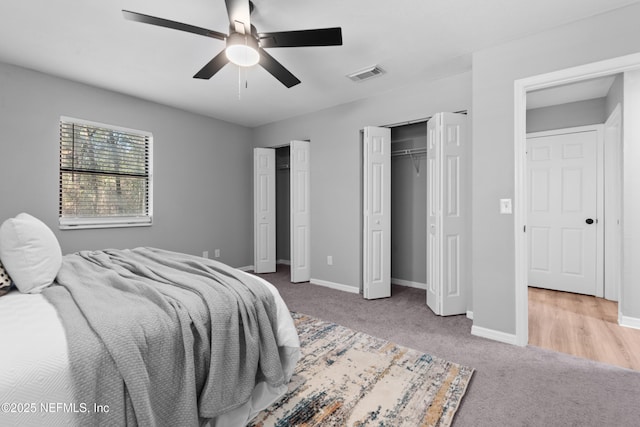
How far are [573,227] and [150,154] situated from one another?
228 inches

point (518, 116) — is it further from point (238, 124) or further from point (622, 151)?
point (238, 124)

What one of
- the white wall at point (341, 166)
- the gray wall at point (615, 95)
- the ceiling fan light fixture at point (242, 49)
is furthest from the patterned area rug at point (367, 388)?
the gray wall at point (615, 95)

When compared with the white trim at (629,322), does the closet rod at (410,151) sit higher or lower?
higher

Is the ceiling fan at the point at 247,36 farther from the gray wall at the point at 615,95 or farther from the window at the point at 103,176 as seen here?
the gray wall at the point at 615,95

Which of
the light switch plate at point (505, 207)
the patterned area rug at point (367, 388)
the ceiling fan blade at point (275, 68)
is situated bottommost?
the patterned area rug at point (367, 388)

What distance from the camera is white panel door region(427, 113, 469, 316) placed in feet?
10.4

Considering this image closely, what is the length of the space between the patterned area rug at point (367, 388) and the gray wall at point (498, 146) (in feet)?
2.73

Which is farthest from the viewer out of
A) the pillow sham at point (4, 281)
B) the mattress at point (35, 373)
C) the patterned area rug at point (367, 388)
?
the patterned area rug at point (367, 388)

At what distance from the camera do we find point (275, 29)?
2436mm

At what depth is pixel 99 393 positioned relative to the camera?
41.3 inches

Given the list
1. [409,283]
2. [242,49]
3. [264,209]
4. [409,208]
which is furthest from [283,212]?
[242,49]

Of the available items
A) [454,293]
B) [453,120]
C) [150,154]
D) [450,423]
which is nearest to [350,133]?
[453,120]

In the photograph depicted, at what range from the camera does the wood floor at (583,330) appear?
2.37 meters

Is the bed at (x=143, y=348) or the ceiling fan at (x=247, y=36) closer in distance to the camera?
the bed at (x=143, y=348)
